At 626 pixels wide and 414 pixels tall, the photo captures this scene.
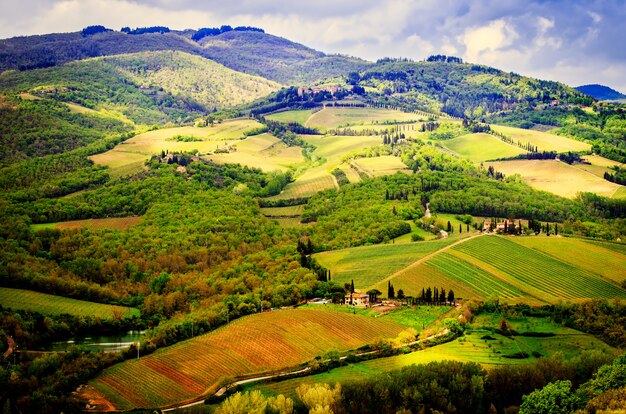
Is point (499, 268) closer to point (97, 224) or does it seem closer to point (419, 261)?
point (419, 261)

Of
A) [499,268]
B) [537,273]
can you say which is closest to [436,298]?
[499,268]

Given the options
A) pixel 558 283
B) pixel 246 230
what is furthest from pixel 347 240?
pixel 558 283

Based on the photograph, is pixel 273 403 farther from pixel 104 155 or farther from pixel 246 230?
pixel 104 155

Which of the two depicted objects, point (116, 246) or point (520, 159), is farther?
point (520, 159)

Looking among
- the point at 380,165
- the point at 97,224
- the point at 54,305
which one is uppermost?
the point at 380,165

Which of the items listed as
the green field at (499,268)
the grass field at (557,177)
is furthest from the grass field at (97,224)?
the grass field at (557,177)

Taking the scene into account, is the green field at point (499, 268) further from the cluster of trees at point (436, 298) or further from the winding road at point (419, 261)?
the cluster of trees at point (436, 298)

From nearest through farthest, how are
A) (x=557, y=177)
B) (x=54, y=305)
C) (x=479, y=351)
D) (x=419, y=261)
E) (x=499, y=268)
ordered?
(x=479, y=351) → (x=54, y=305) → (x=499, y=268) → (x=419, y=261) → (x=557, y=177)
